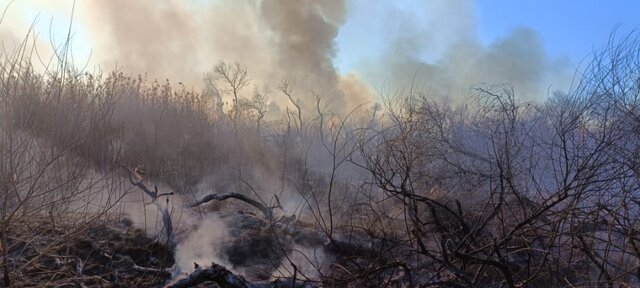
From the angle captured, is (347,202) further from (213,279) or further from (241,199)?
(213,279)

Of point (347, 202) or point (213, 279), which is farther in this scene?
point (347, 202)

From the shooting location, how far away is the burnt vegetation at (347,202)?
4.11 metres

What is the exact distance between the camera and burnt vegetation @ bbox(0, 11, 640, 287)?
4113 mm

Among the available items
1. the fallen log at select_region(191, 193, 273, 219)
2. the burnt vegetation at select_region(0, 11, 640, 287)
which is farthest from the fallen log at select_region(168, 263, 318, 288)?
the fallen log at select_region(191, 193, 273, 219)

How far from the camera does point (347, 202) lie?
8719 mm

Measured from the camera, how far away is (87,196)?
523 centimetres

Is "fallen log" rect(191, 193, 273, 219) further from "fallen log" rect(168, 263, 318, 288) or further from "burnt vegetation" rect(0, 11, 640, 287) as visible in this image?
"fallen log" rect(168, 263, 318, 288)

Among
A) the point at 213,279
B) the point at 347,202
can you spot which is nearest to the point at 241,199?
the point at 347,202

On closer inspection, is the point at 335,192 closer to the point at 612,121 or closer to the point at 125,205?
the point at 125,205

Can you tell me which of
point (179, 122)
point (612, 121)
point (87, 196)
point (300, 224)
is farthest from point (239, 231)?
point (179, 122)

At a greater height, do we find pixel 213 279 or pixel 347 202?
pixel 347 202

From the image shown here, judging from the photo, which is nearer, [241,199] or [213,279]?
[213,279]

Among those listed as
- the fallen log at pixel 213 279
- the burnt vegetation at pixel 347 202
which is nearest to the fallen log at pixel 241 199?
the burnt vegetation at pixel 347 202

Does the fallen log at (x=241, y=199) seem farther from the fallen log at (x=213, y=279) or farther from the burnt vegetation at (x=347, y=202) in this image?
the fallen log at (x=213, y=279)
